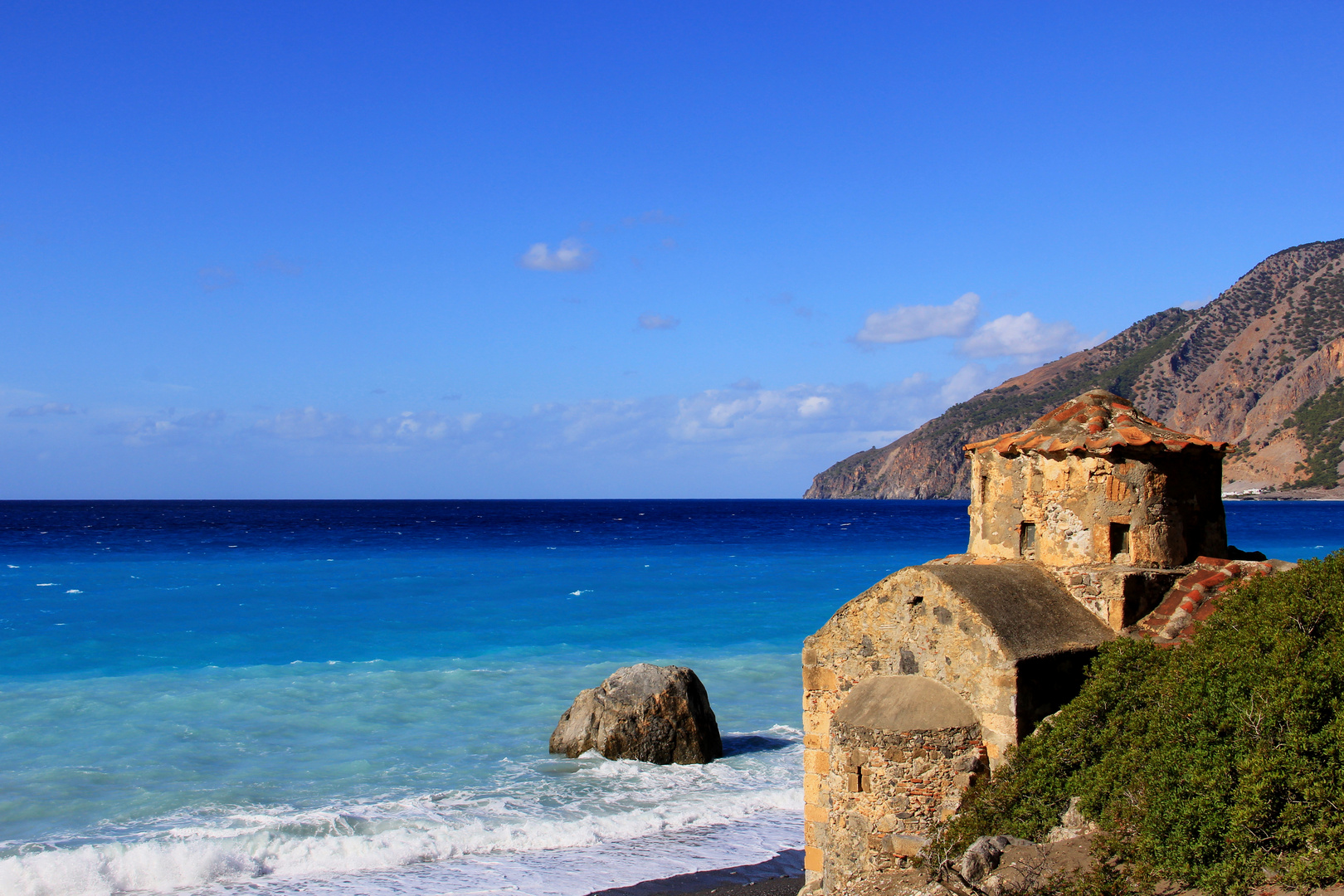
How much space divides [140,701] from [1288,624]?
64.9 feet

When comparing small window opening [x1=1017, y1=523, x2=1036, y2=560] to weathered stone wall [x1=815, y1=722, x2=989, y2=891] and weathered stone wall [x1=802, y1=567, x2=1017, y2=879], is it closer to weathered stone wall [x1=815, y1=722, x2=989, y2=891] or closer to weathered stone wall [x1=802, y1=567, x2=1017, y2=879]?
weathered stone wall [x1=802, y1=567, x2=1017, y2=879]

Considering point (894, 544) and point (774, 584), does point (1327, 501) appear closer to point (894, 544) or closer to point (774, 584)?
point (894, 544)

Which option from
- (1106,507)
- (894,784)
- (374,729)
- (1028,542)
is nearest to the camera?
(894,784)

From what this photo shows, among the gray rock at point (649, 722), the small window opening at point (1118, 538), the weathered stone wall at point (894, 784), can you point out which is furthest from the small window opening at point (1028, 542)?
the gray rock at point (649, 722)

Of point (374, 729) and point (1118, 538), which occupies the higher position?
point (1118, 538)

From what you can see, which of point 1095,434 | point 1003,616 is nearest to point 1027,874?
point 1003,616

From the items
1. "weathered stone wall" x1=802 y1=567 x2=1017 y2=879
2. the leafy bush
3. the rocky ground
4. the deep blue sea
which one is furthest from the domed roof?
the deep blue sea

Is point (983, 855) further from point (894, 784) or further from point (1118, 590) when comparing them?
point (1118, 590)

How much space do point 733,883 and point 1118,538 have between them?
5.63 m

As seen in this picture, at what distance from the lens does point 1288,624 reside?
7062 mm

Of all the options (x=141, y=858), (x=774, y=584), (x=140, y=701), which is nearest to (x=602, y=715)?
(x=141, y=858)

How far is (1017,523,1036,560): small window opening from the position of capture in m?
9.31

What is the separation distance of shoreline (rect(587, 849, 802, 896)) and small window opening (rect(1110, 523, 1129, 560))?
494 cm

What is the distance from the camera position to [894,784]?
26.3 ft
